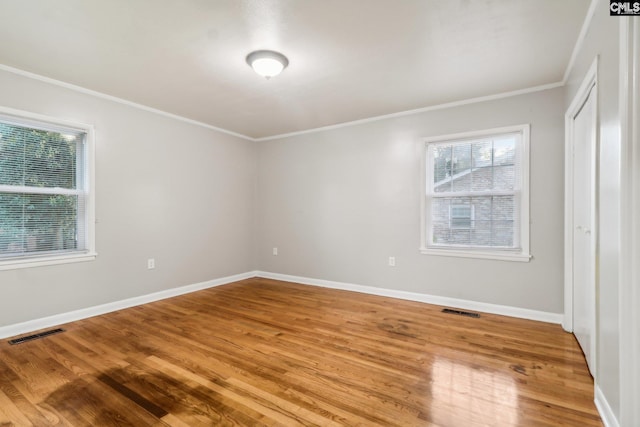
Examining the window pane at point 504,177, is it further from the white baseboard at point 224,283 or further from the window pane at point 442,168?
the white baseboard at point 224,283

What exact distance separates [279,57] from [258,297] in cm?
296

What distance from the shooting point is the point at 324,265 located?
4.82 m

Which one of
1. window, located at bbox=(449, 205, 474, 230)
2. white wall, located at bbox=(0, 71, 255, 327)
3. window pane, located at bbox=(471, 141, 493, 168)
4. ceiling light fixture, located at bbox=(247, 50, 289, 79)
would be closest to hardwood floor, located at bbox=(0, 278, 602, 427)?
white wall, located at bbox=(0, 71, 255, 327)

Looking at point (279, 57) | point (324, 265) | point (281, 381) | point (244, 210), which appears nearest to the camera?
point (281, 381)

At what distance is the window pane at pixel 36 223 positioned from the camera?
2.93 m

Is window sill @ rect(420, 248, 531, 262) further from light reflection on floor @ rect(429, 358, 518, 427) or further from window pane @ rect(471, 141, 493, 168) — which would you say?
light reflection on floor @ rect(429, 358, 518, 427)

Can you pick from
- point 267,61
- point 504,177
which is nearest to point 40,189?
point 267,61

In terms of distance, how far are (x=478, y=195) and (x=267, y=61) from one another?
109 inches

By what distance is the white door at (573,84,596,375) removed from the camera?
233cm

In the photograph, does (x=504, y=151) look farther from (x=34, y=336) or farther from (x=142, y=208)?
(x=34, y=336)

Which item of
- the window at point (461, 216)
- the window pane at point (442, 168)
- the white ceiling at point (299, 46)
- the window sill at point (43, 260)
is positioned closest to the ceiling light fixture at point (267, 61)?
the white ceiling at point (299, 46)

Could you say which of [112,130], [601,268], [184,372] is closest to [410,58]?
[601,268]

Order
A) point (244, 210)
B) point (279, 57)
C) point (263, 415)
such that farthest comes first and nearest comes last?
point (244, 210) < point (279, 57) < point (263, 415)

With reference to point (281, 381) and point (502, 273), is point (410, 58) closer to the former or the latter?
point (502, 273)
